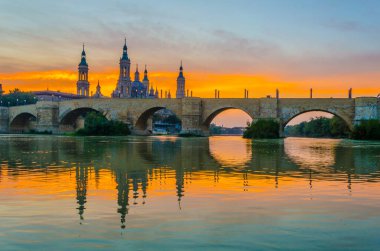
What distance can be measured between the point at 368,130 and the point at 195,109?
26.6m

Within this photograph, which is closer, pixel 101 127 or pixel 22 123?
pixel 101 127

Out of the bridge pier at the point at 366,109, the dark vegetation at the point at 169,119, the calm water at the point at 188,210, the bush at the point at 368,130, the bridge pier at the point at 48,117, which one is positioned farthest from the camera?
→ the dark vegetation at the point at 169,119

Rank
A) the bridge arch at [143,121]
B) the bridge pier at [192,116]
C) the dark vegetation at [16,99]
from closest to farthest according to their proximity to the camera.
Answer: the bridge pier at [192,116], the bridge arch at [143,121], the dark vegetation at [16,99]

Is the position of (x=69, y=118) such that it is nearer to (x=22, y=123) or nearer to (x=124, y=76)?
(x=22, y=123)

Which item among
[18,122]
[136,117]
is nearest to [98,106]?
[136,117]

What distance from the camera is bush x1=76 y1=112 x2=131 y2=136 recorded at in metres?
75.7

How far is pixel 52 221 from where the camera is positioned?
880 centimetres

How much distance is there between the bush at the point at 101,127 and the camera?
75.7 metres

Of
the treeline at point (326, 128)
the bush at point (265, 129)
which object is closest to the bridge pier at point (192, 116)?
the bush at point (265, 129)

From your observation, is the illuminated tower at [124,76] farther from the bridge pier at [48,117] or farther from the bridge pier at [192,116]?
the bridge pier at [192,116]

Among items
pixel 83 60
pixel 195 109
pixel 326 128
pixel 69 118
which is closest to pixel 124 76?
pixel 83 60

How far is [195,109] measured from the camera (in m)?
74.4

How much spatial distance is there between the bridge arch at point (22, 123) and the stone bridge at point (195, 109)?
266 inches

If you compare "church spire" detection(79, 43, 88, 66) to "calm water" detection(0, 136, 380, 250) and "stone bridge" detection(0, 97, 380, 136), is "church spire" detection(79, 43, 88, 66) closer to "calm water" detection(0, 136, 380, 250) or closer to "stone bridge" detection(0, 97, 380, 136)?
"stone bridge" detection(0, 97, 380, 136)
